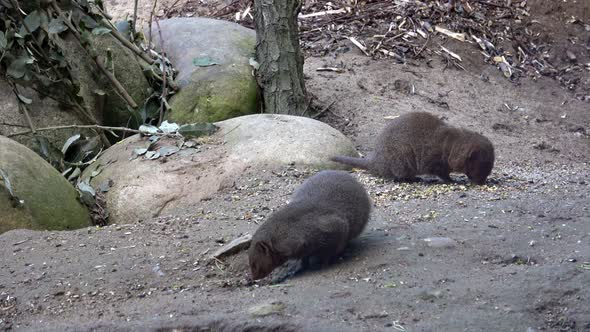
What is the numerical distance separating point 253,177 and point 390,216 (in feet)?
5.32

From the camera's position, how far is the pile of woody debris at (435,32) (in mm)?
A: 11289

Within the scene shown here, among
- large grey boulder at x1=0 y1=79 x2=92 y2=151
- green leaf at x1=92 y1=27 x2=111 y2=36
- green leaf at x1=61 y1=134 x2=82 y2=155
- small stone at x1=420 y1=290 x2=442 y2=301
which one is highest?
green leaf at x1=92 y1=27 x2=111 y2=36

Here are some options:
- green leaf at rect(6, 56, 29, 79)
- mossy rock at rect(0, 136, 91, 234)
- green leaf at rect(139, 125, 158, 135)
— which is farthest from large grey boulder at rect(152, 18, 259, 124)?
mossy rock at rect(0, 136, 91, 234)

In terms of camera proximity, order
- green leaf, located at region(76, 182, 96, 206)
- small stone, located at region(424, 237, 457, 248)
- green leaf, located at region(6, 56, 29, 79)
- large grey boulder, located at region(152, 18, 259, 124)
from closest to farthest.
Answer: small stone, located at region(424, 237, 457, 248)
green leaf, located at region(76, 182, 96, 206)
green leaf, located at region(6, 56, 29, 79)
large grey boulder, located at region(152, 18, 259, 124)

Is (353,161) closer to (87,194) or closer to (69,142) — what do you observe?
(87,194)

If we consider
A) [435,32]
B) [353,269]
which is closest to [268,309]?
[353,269]

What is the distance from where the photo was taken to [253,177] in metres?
7.38

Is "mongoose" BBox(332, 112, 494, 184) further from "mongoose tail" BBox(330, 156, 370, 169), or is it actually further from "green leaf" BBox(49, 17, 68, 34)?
"green leaf" BBox(49, 17, 68, 34)

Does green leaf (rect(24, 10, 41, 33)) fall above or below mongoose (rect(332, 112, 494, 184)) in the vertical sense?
above

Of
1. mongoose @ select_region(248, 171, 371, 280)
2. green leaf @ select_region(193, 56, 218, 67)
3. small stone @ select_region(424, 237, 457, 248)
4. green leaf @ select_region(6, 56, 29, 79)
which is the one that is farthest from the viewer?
green leaf @ select_region(193, 56, 218, 67)

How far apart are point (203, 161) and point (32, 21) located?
236 cm

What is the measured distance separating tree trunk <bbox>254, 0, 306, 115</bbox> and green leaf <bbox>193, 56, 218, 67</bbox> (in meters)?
0.57

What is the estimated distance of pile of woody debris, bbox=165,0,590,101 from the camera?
11289 millimetres

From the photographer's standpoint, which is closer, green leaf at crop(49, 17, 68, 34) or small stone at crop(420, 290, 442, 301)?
small stone at crop(420, 290, 442, 301)
